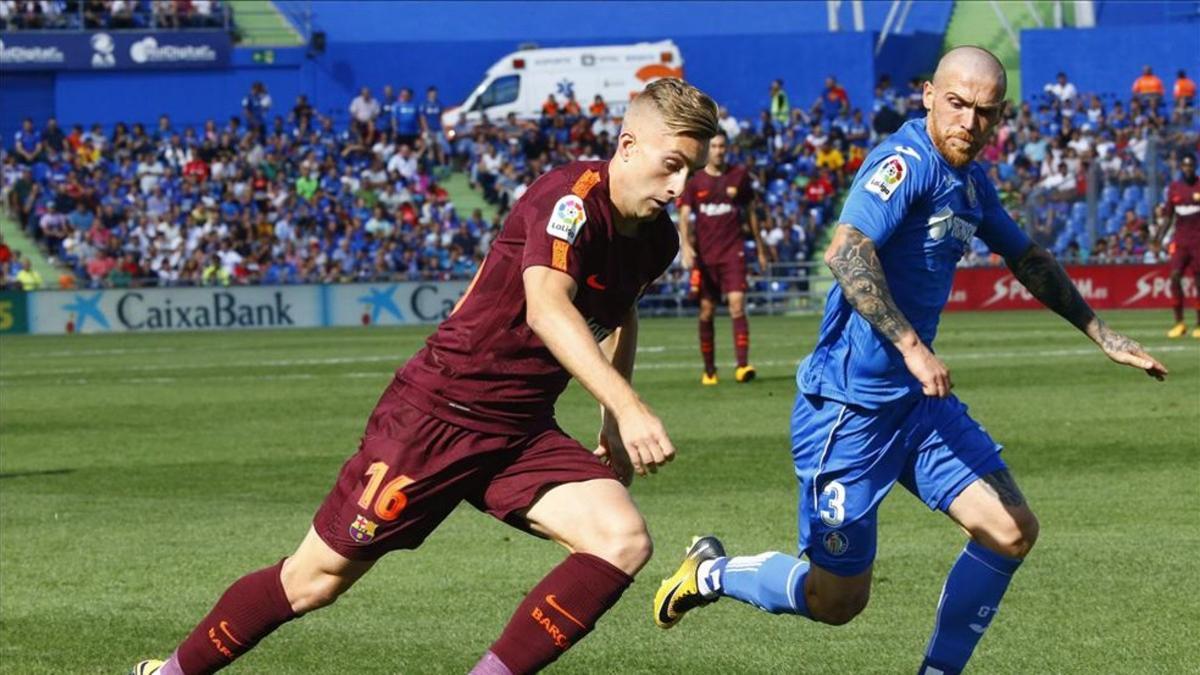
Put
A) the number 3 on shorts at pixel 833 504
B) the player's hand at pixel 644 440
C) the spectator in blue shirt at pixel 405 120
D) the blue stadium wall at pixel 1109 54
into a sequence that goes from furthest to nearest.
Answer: the spectator in blue shirt at pixel 405 120 < the blue stadium wall at pixel 1109 54 < the number 3 on shorts at pixel 833 504 < the player's hand at pixel 644 440

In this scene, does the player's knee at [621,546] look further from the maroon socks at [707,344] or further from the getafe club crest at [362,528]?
the maroon socks at [707,344]

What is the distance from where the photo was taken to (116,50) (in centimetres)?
5125

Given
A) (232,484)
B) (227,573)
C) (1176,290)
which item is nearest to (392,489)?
(227,573)

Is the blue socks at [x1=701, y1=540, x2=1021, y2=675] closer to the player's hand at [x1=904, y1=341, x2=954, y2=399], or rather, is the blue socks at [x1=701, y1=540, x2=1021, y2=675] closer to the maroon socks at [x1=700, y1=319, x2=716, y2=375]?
the player's hand at [x1=904, y1=341, x2=954, y2=399]

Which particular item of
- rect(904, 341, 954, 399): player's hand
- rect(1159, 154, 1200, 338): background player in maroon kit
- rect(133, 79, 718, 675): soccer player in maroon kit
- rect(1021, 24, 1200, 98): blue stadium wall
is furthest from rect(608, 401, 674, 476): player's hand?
rect(1021, 24, 1200, 98): blue stadium wall

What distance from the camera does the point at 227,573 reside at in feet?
31.2

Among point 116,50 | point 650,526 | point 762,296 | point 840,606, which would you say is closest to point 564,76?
point 762,296

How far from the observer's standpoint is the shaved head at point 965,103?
6.43 meters

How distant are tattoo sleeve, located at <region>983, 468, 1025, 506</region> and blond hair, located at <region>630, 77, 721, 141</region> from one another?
1.72 meters

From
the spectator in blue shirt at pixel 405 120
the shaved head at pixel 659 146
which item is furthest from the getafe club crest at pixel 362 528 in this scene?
the spectator in blue shirt at pixel 405 120

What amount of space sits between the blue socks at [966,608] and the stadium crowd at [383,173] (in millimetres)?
33824

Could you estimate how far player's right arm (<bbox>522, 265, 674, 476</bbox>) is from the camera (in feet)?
16.5

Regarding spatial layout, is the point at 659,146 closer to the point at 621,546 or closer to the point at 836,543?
the point at 621,546

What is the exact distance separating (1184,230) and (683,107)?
21734 millimetres
